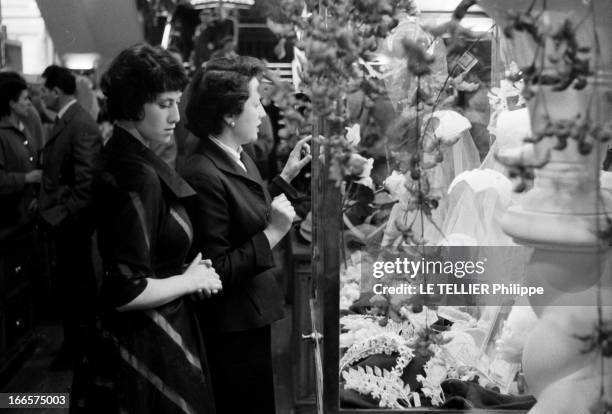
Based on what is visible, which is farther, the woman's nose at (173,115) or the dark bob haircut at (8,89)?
the dark bob haircut at (8,89)

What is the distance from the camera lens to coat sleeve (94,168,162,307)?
2111mm

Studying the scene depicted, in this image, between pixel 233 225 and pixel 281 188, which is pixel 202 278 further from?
pixel 281 188

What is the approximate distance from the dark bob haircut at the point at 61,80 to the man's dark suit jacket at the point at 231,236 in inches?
80.9

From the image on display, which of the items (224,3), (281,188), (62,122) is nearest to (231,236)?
(281,188)

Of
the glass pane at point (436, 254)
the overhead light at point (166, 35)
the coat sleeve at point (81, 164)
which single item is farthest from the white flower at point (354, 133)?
the coat sleeve at point (81, 164)

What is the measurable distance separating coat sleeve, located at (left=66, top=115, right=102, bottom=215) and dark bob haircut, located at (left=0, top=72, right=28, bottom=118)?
699mm

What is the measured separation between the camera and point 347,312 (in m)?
1.93

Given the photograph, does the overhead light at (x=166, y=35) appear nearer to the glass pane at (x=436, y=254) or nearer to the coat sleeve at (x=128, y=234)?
the coat sleeve at (x=128, y=234)

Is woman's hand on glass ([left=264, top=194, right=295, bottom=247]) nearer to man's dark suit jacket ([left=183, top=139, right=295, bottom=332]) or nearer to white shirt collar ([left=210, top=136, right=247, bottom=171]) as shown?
man's dark suit jacket ([left=183, top=139, right=295, bottom=332])

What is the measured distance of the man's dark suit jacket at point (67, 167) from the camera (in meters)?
4.14

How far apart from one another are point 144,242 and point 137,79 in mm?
410

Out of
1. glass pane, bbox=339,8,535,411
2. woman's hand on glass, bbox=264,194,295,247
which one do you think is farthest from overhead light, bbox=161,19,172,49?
glass pane, bbox=339,8,535,411

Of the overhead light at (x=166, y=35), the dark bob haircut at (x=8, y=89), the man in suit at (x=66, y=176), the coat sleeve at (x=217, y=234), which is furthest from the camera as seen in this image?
the dark bob haircut at (x=8, y=89)

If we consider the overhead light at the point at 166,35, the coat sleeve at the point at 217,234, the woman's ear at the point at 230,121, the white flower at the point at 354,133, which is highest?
the overhead light at the point at 166,35
